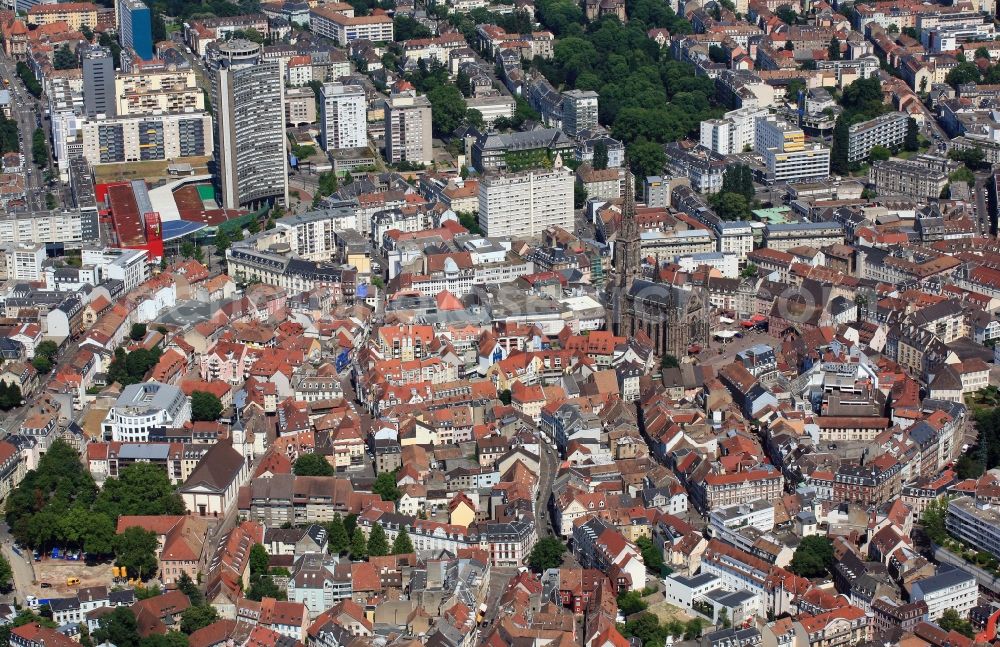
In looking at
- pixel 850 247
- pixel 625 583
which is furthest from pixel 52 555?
pixel 850 247

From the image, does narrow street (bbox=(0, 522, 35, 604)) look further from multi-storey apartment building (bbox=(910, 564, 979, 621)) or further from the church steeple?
the church steeple

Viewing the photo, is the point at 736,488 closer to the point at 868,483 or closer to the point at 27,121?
the point at 868,483

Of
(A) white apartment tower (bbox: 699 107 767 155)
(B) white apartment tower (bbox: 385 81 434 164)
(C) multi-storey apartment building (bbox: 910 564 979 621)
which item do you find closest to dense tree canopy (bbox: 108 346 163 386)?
(B) white apartment tower (bbox: 385 81 434 164)

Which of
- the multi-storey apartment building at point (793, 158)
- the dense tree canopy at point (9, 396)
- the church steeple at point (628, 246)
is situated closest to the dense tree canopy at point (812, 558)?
the church steeple at point (628, 246)

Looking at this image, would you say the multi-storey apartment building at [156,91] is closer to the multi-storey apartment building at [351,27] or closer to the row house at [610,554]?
the multi-storey apartment building at [351,27]

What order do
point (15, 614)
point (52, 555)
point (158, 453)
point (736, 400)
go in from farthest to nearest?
point (736, 400) < point (158, 453) < point (52, 555) < point (15, 614)

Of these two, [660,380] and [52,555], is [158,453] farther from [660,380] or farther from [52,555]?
[660,380]
